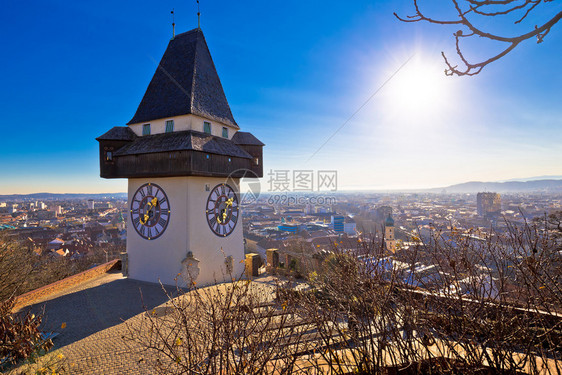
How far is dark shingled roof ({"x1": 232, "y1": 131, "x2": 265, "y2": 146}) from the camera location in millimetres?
12375

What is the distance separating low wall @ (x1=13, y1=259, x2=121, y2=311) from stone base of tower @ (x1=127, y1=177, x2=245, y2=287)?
1864mm

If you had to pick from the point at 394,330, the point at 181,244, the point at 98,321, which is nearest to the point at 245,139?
the point at 181,244

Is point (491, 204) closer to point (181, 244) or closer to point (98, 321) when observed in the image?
point (181, 244)

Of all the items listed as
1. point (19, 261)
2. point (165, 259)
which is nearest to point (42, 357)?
point (165, 259)

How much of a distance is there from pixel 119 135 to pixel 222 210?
17.2ft

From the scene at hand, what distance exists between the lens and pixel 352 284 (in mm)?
3527

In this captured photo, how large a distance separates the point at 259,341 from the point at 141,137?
10.6 m

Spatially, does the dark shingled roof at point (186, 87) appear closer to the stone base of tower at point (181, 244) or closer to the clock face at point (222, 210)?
the stone base of tower at point (181, 244)

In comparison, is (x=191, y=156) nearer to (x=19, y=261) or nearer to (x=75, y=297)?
(x=75, y=297)

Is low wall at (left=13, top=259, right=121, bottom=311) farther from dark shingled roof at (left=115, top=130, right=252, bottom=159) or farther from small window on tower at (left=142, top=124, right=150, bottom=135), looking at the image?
small window on tower at (left=142, top=124, right=150, bottom=135)

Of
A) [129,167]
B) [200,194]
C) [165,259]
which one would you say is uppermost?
[129,167]

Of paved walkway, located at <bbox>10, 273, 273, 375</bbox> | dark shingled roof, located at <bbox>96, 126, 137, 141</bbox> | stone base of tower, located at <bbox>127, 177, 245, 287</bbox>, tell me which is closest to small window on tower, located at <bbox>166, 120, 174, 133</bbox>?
dark shingled roof, located at <bbox>96, 126, 137, 141</bbox>

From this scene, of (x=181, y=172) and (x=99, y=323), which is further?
(x=181, y=172)

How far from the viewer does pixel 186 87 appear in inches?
431
